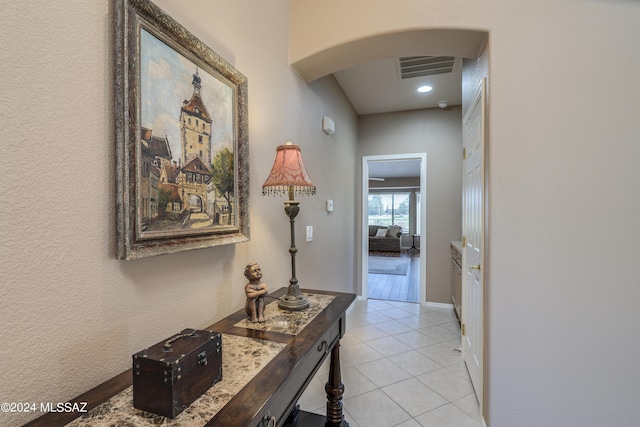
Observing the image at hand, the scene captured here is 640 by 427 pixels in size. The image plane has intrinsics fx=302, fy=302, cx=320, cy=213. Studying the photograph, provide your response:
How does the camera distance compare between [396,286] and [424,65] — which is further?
[396,286]

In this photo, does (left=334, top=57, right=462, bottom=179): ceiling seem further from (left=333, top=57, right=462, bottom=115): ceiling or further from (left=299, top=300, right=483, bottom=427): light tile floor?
(left=299, top=300, right=483, bottom=427): light tile floor

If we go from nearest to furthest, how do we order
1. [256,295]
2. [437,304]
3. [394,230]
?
[256,295] → [437,304] → [394,230]

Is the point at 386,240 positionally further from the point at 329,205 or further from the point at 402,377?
the point at 402,377

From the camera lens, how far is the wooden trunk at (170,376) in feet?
2.27

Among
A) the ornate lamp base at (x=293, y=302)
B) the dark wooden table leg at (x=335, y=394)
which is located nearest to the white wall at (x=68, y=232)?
the ornate lamp base at (x=293, y=302)

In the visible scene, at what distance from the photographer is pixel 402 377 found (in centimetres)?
235

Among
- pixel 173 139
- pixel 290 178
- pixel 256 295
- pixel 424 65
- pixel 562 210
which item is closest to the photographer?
pixel 173 139

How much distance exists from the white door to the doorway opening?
1.62 metres

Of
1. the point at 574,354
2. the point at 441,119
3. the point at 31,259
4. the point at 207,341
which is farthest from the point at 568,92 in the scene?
the point at 441,119

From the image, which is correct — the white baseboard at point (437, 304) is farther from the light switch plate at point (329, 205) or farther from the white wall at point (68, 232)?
the white wall at point (68, 232)

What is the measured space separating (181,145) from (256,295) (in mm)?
651

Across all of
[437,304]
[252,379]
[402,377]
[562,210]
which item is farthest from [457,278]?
[252,379]

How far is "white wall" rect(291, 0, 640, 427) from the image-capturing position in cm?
155

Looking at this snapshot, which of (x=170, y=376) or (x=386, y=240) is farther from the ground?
(x=170, y=376)
